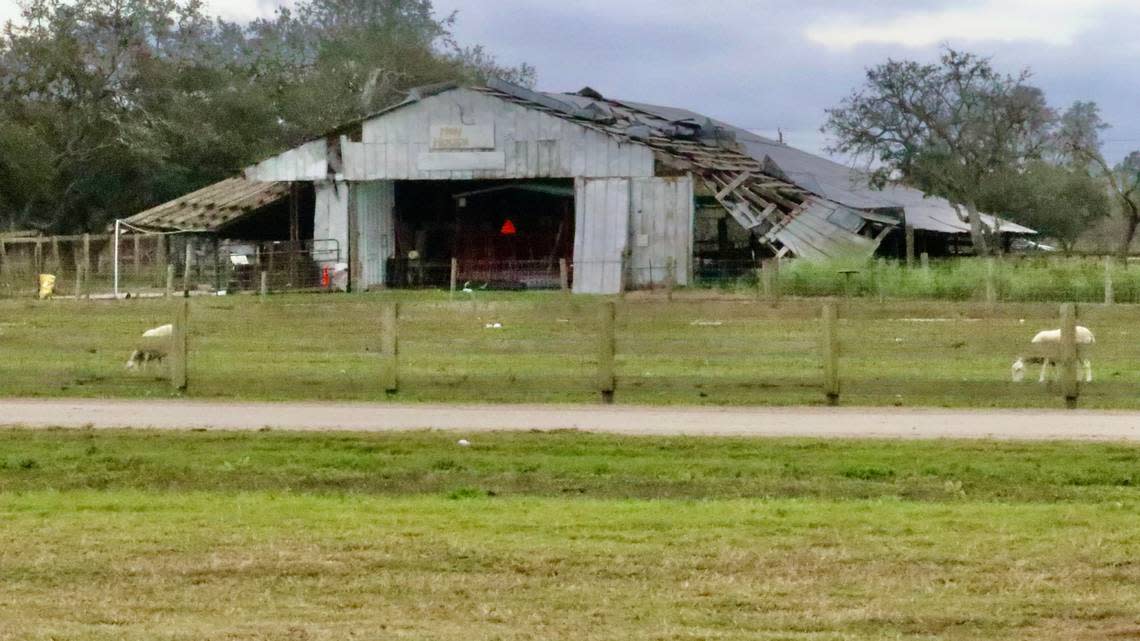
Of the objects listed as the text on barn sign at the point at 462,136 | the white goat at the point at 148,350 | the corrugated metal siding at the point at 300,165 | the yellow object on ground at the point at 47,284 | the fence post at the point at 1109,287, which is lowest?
the white goat at the point at 148,350

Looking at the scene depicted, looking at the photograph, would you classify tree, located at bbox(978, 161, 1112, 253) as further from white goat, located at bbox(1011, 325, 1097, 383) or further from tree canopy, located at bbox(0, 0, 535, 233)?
white goat, located at bbox(1011, 325, 1097, 383)

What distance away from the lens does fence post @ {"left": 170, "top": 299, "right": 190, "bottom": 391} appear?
65.7ft

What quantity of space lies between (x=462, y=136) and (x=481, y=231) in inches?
219

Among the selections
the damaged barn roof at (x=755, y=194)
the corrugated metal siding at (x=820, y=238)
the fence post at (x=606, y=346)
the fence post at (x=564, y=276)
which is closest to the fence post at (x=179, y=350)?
the fence post at (x=606, y=346)

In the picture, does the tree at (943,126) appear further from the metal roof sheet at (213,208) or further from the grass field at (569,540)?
the grass field at (569,540)

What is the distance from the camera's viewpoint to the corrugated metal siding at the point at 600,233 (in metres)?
45.2

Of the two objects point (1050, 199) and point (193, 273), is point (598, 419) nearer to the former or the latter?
point (193, 273)

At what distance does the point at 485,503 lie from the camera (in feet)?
38.8

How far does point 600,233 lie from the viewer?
4559 centimetres

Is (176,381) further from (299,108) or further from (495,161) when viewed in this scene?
(299,108)

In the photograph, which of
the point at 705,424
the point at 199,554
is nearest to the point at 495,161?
the point at 705,424

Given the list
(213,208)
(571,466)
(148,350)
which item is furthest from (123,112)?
(571,466)

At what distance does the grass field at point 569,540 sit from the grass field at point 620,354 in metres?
4.03

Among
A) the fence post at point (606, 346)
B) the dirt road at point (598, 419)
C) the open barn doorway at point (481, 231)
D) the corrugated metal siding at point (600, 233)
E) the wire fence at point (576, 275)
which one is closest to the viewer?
the dirt road at point (598, 419)
